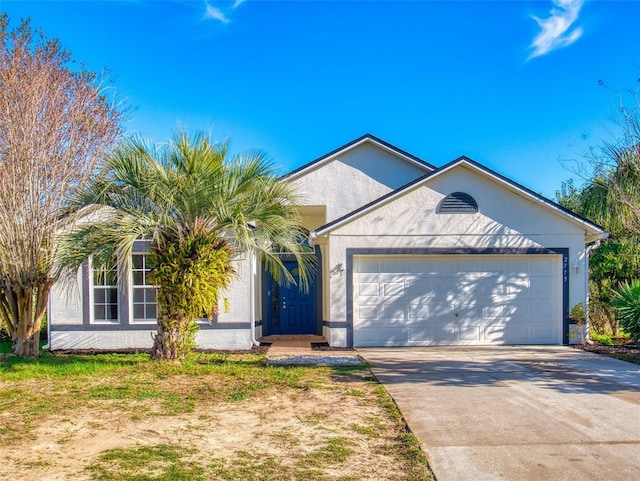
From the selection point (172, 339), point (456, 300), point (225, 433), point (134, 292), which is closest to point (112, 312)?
point (134, 292)

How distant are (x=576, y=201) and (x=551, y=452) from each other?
58.9 ft

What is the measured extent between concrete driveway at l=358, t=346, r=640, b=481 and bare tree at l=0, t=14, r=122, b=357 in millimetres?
7292

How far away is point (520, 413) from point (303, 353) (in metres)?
6.11

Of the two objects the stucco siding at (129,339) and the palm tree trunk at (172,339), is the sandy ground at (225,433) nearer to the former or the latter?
the palm tree trunk at (172,339)

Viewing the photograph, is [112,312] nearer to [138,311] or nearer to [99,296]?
[99,296]

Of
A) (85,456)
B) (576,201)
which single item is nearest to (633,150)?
(576,201)

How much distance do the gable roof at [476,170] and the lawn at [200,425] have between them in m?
4.22

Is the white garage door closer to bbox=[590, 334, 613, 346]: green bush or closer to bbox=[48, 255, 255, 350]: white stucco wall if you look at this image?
bbox=[590, 334, 613, 346]: green bush

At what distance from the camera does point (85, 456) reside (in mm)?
5273

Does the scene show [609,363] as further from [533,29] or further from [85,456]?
[85,456]

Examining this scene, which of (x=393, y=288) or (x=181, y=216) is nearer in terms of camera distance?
(x=181, y=216)

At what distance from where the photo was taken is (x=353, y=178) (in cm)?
1559

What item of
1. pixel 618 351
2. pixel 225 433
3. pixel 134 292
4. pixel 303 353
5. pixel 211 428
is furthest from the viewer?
pixel 134 292

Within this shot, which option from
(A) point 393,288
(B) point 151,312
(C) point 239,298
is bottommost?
(B) point 151,312
